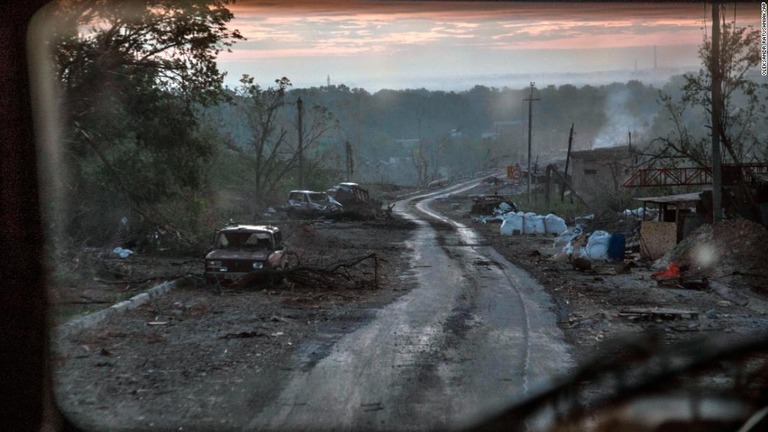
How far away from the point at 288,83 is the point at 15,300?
38625 mm

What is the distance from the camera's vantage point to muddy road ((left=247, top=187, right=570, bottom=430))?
20.3ft

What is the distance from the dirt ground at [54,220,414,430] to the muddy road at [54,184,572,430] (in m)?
0.02

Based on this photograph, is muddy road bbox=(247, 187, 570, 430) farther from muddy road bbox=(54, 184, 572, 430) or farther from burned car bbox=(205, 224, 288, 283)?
burned car bbox=(205, 224, 288, 283)

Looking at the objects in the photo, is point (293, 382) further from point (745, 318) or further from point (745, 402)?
point (745, 318)

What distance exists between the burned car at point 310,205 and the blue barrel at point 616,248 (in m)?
19.7

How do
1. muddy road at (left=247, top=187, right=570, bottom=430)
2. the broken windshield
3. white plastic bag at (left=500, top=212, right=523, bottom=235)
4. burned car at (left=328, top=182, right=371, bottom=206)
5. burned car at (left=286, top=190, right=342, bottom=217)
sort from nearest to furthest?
muddy road at (left=247, top=187, right=570, bottom=430), the broken windshield, white plastic bag at (left=500, top=212, right=523, bottom=235), burned car at (left=286, top=190, right=342, bottom=217), burned car at (left=328, top=182, right=371, bottom=206)

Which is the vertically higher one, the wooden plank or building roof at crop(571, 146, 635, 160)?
building roof at crop(571, 146, 635, 160)

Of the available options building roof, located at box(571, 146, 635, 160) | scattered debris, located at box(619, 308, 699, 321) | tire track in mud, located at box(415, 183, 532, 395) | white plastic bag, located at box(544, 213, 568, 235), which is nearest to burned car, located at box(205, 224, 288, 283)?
tire track in mud, located at box(415, 183, 532, 395)

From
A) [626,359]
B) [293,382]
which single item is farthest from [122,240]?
[626,359]

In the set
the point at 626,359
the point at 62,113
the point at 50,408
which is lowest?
the point at 50,408

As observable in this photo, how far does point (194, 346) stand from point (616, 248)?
54.4 feet

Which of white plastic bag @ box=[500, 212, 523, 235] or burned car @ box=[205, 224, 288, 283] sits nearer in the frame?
burned car @ box=[205, 224, 288, 283]

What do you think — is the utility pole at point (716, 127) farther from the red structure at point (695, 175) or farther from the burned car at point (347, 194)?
the burned car at point (347, 194)

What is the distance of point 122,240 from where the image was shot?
72.7 feet
